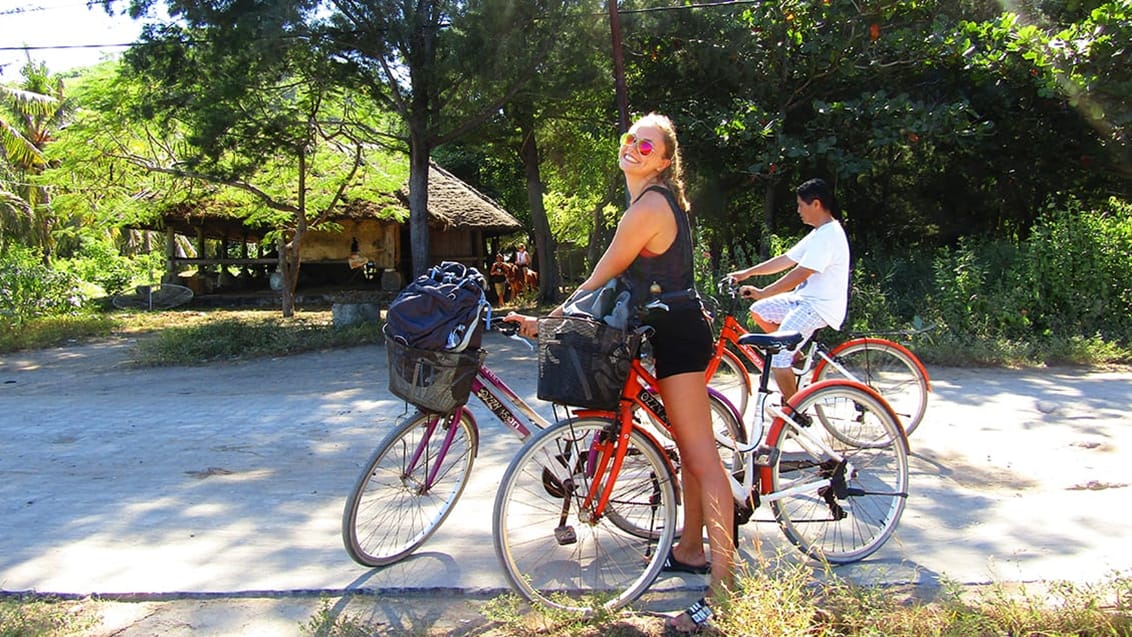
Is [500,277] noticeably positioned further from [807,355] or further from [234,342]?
[807,355]

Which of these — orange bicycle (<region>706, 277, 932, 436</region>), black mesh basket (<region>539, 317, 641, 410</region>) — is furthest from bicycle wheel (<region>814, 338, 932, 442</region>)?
black mesh basket (<region>539, 317, 641, 410</region>)

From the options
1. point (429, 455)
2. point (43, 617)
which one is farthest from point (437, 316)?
point (43, 617)

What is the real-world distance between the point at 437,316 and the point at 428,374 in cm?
25

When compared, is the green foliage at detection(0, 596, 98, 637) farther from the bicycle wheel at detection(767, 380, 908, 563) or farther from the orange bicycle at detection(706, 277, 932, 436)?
the orange bicycle at detection(706, 277, 932, 436)

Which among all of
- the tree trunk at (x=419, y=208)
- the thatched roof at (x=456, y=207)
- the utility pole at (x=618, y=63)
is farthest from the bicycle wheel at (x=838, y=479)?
the thatched roof at (x=456, y=207)

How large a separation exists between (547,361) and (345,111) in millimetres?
12578

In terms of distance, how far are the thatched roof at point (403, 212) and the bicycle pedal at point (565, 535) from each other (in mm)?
17563

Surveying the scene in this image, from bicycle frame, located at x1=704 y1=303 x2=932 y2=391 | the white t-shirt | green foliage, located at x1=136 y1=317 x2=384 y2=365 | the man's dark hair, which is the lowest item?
green foliage, located at x1=136 y1=317 x2=384 y2=365

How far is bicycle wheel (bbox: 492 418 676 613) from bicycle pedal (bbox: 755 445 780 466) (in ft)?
1.78

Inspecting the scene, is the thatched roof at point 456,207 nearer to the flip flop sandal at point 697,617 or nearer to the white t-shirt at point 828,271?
the white t-shirt at point 828,271

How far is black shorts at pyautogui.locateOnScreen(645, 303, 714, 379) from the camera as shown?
3338 millimetres

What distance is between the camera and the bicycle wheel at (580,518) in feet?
10.8

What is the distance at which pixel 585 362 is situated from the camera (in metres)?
3.18

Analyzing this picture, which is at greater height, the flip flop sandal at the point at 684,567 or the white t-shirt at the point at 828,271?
the white t-shirt at the point at 828,271
